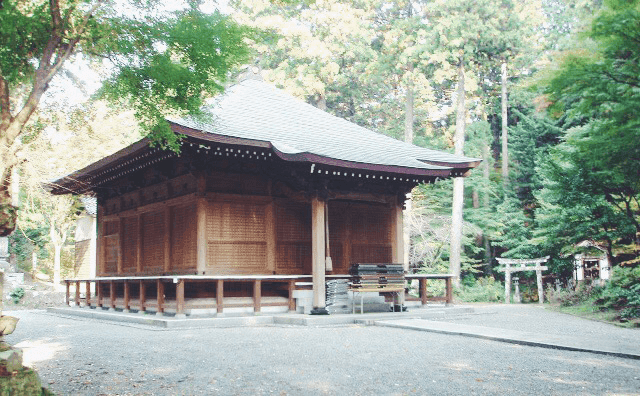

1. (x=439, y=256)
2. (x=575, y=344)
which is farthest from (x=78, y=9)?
(x=439, y=256)

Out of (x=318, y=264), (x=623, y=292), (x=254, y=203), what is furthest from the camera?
(x=254, y=203)

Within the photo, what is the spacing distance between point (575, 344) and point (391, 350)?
241 cm

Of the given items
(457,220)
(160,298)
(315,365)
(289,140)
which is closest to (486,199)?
(457,220)

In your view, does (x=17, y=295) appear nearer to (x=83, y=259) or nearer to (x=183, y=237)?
(x=83, y=259)

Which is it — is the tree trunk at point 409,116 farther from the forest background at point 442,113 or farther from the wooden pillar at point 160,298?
the wooden pillar at point 160,298

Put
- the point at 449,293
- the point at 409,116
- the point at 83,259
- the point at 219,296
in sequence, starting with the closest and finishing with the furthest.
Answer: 1. the point at 219,296
2. the point at 449,293
3. the point at 83,259
4. the point at 409,116

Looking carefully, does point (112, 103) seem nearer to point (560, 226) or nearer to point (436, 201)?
point (560, 226)

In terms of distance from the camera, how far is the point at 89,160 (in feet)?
69.4

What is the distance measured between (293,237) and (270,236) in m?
0.71

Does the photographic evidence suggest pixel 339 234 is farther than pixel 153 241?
No

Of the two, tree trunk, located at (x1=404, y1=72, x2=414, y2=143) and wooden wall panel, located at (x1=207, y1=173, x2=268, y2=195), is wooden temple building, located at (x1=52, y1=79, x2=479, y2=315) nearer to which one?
wooden wall panel, located at (x1=207, y1=173, x2=268, y2=195)

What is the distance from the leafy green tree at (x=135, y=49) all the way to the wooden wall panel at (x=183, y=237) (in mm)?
6547

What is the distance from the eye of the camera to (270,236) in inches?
520

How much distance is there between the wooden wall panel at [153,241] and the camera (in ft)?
46.7
